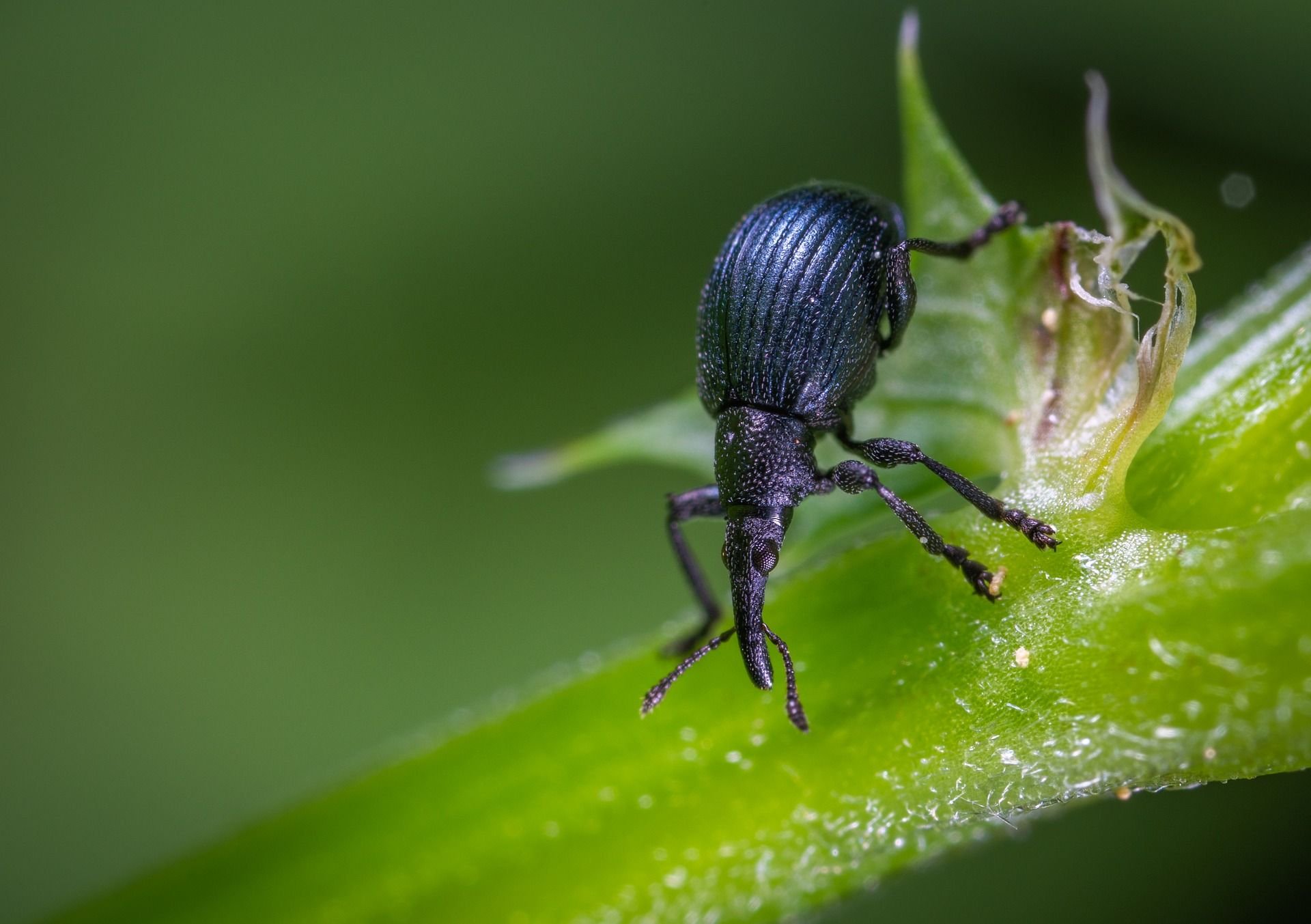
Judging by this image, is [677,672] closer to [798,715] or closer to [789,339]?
[798,715]

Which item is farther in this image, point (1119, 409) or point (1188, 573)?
point (1119, 409)

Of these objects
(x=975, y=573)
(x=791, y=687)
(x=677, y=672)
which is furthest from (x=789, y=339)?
(x=975, y=573)

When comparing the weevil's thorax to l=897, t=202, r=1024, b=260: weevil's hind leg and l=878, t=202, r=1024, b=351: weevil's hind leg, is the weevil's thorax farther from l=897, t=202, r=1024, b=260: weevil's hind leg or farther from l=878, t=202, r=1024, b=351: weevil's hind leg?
l=897, t=202, r=1024, b=260: weevil's hind leg

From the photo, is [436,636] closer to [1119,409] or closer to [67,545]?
[67,545]

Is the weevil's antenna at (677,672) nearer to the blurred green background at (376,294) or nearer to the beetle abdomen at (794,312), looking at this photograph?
the beetle abdomen at (794,312)

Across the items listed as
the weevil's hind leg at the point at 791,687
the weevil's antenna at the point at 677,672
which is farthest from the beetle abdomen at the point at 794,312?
the weevil's hind leg at the point at 791,687

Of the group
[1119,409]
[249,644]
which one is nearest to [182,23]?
[249,644]
